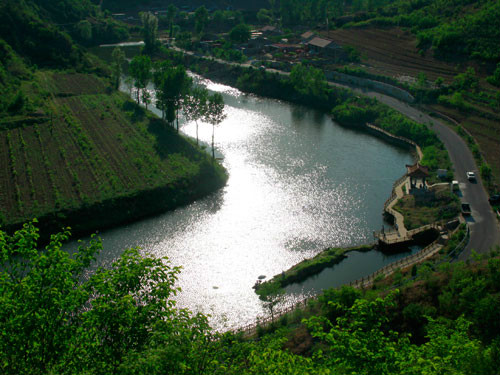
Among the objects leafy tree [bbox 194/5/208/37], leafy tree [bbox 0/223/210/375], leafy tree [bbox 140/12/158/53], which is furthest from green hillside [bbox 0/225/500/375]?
leafy tree [bbox 194/5/208/37]

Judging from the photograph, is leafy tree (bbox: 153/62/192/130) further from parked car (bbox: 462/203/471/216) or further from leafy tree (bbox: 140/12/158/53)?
leafy tree (bbox: 140/12/158/53)

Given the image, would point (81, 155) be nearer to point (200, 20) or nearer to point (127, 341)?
point (127, 341)

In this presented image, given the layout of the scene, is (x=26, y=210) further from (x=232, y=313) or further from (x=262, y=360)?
(x=262, y=360)

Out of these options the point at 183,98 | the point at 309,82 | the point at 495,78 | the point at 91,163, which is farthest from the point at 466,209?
the point at 309,82

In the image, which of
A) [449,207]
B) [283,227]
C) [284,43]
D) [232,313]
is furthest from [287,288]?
[284,43]

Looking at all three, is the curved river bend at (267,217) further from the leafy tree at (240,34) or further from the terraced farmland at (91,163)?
the leafy tree at (240,34)

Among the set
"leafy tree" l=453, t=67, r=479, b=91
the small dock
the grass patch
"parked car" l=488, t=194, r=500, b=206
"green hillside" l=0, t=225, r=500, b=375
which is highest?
"green hillside" l=0, t=225, r=500, b=375
